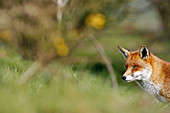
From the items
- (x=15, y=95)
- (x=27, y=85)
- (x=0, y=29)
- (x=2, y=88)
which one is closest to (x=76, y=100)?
(x=15, y=95)

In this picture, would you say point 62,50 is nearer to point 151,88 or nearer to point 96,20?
point 96,20

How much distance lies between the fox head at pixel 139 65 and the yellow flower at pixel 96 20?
3.48 m

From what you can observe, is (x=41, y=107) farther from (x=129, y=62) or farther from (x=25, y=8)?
(x=25, y=8)

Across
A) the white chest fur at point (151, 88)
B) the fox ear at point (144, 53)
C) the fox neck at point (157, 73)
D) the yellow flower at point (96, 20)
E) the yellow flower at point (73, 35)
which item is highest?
the fox ear at point (144, 53)

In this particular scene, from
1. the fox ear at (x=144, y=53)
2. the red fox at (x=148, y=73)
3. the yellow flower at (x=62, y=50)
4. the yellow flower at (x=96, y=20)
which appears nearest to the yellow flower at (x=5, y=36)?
the yellow flower at (x=62, y=50)

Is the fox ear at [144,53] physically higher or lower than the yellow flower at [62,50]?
higher

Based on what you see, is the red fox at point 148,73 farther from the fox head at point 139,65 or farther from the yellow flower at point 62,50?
the yellow flower at point 62,50

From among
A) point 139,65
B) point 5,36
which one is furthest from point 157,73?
point 5,36

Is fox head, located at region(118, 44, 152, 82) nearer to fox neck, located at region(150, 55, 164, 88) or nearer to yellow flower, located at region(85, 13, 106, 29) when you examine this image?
fox neck, located at region(150, 55, 164, 88)

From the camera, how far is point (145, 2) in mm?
6336

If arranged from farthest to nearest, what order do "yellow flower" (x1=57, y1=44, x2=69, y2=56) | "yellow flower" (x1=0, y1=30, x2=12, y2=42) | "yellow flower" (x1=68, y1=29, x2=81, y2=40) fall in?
1. "yellow flower" (x1=0, y1=30, x2=12, y2=42)
2. "yellow flower" (x1=68, y1=29, x2=81, y2=40)
3. "yellow flower" (x1=57, y1=44, x2=69, y2=56)

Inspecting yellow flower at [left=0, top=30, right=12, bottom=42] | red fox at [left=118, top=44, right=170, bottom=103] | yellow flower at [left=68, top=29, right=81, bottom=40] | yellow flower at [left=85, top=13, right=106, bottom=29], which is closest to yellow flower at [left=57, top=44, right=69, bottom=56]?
yellow flower at [left=68, top=29, right=81, bottom=40]

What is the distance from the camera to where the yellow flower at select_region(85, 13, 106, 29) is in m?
6.14

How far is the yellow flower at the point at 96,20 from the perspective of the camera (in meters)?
6.14
